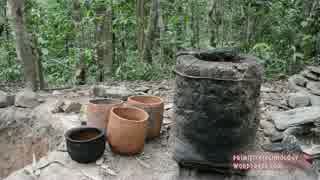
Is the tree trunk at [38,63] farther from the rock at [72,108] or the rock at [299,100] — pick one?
the rock at [299,100]

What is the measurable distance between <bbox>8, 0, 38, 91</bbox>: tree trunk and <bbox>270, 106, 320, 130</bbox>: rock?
304 centimetres

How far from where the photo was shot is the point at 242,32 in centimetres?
686

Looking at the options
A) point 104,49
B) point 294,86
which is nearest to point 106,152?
point 294,86

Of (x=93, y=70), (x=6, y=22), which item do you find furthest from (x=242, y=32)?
(x=6, y=22)

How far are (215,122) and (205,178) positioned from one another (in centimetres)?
44

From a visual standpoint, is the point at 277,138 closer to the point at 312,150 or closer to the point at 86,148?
the point at 312,150

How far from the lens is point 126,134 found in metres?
2.52

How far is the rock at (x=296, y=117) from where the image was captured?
2.71m

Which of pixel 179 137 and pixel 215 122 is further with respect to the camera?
pixel 179 137

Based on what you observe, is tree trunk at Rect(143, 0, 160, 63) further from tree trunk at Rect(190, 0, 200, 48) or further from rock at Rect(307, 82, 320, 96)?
rock at Rect(307, 82, 320, 96)

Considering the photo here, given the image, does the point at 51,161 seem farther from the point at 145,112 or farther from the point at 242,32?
the point at 242,32

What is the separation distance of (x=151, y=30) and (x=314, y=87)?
9.68 ft

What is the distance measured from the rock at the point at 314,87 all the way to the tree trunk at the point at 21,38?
3.42 m

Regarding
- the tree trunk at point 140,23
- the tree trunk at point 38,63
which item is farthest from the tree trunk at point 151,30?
the tree trunk at point 38,63
